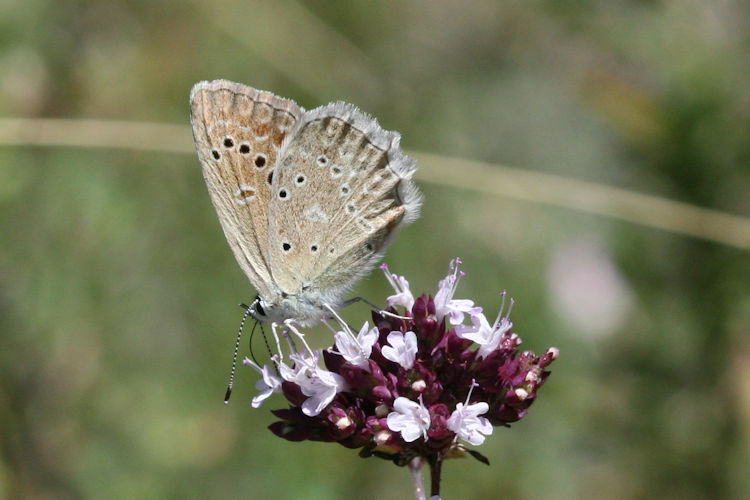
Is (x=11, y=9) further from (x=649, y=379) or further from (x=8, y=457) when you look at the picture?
(x=649, y=379)

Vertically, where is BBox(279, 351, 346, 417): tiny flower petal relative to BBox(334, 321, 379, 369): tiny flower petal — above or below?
below

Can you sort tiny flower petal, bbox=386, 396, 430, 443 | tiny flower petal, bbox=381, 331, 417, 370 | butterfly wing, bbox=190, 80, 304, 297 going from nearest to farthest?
tiny flower petal, bbox=386, 396, 430, 443 < tiny flower petal, bbox=381, 331, 417, 370 < butterfly wing, bbox=190, 80, 304, 297

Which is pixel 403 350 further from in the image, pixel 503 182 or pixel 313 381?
pixel 503 182

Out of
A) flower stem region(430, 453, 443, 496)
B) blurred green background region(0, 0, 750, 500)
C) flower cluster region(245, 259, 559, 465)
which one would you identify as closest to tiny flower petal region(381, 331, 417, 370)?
flower cluster region(245, 259, 559, 465)

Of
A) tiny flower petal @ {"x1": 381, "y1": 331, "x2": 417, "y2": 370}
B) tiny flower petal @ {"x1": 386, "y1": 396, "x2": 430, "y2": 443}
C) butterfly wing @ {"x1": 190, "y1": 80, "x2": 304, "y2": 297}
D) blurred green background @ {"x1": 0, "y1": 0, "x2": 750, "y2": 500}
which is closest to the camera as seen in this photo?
tiny flower petal @ {"x1": 386, "y1": 396, "x2": 430, "y2": 443}

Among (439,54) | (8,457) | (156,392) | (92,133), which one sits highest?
(439,54)

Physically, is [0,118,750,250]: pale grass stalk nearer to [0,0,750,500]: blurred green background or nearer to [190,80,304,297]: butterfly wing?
[0,0,750,500]: blurred green background

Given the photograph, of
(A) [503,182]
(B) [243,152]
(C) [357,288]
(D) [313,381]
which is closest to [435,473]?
(D) [313,381]

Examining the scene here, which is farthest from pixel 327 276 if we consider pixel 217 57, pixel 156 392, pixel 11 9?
pixel 217 57
